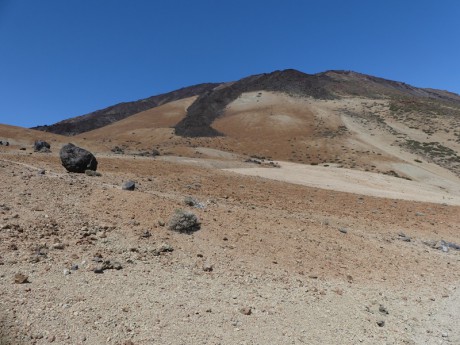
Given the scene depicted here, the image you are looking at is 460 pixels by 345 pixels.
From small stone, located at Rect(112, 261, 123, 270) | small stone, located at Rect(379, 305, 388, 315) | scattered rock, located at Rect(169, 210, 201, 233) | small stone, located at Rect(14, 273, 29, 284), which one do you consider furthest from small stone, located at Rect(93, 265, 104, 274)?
small stone, located at Rect(379, 305, 388, 315)

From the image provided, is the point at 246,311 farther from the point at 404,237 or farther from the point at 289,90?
the point at 289,90

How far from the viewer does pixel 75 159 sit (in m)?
17.8

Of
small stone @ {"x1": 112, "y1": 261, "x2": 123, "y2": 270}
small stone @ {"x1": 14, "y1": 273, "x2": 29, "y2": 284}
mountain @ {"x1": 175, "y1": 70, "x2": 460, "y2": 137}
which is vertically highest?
mountain @ {"x1": 175, "y1": 70, "x2": 460, "y2": 137}

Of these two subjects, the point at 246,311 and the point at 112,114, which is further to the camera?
the point at 112,114

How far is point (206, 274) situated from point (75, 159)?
10.9 m

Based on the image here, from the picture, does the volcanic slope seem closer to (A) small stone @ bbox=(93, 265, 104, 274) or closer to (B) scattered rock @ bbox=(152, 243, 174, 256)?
(B) scattered rock @ bbox=(152, 243, 174, 256)

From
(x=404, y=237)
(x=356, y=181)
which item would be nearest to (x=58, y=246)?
(x=404, y=237)

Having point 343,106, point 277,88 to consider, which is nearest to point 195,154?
point 343,106

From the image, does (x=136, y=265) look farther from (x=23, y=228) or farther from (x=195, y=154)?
(x=195, y=154)

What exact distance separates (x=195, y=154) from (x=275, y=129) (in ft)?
91.8

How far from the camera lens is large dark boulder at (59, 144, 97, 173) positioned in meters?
17.7

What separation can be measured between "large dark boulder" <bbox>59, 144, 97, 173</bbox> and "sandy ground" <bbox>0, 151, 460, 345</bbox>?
4.34 feet

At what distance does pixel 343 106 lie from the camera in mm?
82688

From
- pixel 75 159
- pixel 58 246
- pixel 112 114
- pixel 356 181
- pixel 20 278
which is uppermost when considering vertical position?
pixel 112 114
